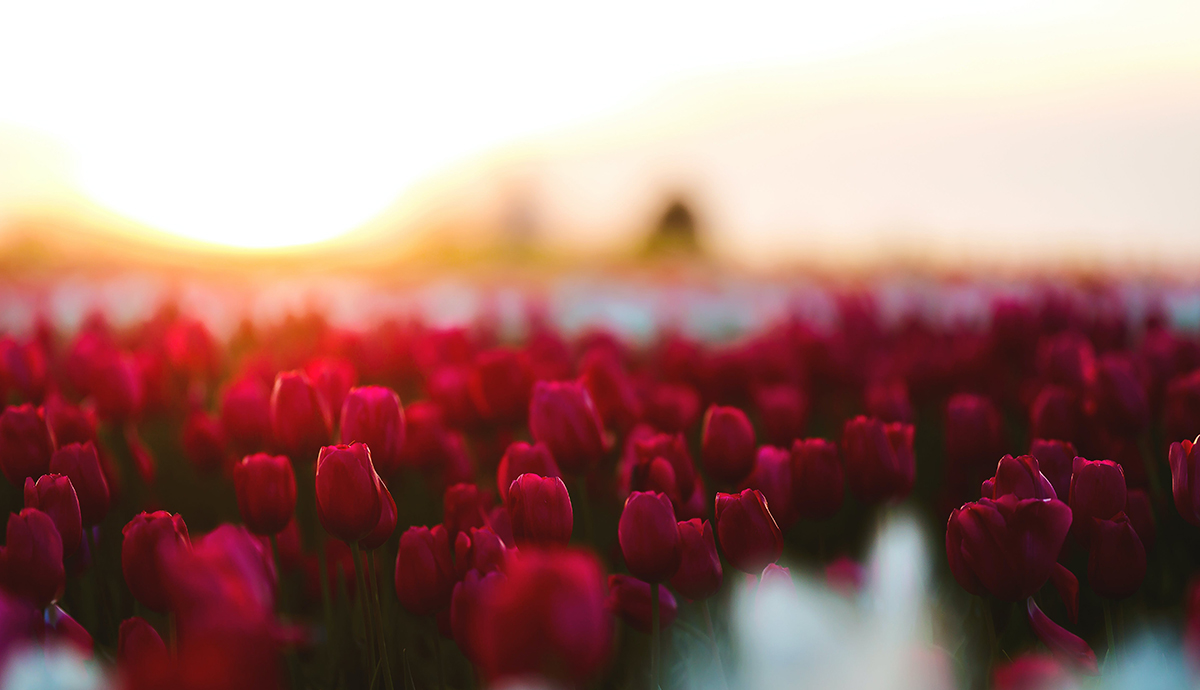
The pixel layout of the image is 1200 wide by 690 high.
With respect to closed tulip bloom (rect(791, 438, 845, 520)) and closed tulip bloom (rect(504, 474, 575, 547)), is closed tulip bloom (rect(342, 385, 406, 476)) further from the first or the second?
closed tulip bloom (rect(791, 438, 845, 520))

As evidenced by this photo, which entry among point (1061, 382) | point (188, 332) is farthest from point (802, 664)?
point (188, 332)

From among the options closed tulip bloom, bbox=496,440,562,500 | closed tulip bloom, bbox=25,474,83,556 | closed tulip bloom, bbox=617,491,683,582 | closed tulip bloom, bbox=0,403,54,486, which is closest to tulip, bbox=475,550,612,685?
closed tulip bloom, bbox=617,491,683,582

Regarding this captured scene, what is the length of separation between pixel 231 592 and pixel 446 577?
0.67 m

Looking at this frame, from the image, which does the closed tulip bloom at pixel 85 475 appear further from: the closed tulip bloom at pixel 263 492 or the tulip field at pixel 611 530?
the closed tulip bloom at pixel 263 492

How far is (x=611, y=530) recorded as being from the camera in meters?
2.52

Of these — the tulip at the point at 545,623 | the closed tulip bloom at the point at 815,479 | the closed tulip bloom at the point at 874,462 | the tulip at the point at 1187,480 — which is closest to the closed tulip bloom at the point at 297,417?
the closed tulip bloom at the point at 815,479

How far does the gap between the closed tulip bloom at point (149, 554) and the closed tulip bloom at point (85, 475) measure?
40 centimetres

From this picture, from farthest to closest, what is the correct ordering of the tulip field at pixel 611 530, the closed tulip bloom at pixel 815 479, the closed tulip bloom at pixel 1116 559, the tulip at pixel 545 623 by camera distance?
the closed tulip bloom at pixel 815 479 → the closed tulip bloom at pixel 1116 559 → the tulip field at pixel 611 530 → the tulip at pixel 545 623

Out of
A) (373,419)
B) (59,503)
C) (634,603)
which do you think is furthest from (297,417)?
(634,603)

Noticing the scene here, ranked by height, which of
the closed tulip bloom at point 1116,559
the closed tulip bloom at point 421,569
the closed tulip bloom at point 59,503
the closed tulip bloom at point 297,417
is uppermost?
the closed tulip bloom at point 59,503

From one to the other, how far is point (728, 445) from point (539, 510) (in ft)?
2.06

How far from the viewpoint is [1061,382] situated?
102 inches

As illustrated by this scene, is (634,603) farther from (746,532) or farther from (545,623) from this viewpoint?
(545,623)

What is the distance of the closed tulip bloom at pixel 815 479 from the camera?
1.70 m
